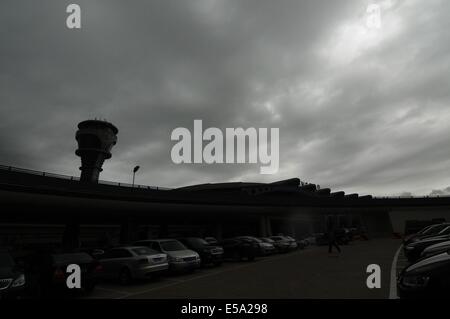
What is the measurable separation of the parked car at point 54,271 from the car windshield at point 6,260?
0.98m

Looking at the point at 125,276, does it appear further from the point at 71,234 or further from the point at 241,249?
the point at 71,234

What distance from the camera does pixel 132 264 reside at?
1041 cm

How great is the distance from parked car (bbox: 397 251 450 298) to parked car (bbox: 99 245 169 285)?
26.1 ft

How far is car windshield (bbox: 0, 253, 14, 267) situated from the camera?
7593 mm

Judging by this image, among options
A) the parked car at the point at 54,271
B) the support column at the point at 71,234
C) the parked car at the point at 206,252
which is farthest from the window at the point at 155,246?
the support column at the point at 71,234

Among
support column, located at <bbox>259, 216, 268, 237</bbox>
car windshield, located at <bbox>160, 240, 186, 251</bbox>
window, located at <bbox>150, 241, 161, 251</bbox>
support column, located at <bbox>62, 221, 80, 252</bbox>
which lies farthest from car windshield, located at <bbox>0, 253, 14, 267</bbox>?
support column, located at <bbox>259, 216, 268, 237</bbox>

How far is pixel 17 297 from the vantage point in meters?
7.00

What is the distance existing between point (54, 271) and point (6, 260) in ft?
3.95

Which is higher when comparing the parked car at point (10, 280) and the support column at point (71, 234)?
the parked car at point (10, 280)

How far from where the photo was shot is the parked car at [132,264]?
10.3 m

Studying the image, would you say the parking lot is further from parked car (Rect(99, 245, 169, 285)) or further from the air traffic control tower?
the air traffic control tower

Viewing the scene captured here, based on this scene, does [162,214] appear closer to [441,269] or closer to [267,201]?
[267,201]

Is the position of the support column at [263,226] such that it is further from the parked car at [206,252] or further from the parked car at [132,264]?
the parked car at [132,264]
